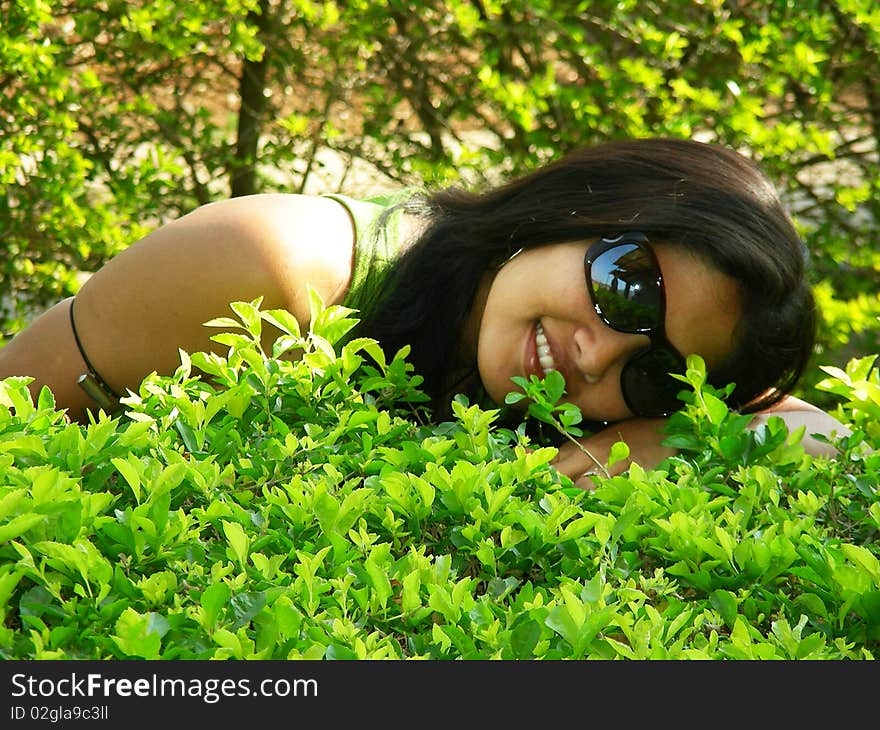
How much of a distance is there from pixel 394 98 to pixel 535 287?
2.47 m

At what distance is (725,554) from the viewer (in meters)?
1.42

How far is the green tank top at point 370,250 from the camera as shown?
274 centimetres

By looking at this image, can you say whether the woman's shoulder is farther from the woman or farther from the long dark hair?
the long dark hair

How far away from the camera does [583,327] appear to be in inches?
91.9

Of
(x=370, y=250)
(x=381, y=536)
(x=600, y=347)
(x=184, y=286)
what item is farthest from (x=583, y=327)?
(x=381, y=536)

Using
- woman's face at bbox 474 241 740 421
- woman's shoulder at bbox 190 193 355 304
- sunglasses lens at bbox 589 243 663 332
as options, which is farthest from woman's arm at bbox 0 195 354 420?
sunglasses lens at bbox 589 243 663 332

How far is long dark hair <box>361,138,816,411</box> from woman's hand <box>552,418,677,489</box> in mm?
204

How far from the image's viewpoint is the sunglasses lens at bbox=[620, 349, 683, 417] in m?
2.35

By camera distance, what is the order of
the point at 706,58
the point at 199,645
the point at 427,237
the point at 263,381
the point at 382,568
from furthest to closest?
the point at 706,58
the point at 427,237
the point at 263,381
the point at 382,568
the point at 199,645

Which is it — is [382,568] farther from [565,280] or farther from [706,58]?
[706,58]

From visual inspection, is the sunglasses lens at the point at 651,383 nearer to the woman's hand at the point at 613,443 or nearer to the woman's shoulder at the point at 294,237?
the woman's hand at the point at 613,443

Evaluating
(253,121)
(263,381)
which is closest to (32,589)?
(263,381)

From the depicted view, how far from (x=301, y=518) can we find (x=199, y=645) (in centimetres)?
27

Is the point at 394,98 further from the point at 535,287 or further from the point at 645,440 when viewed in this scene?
the point at 645,440
